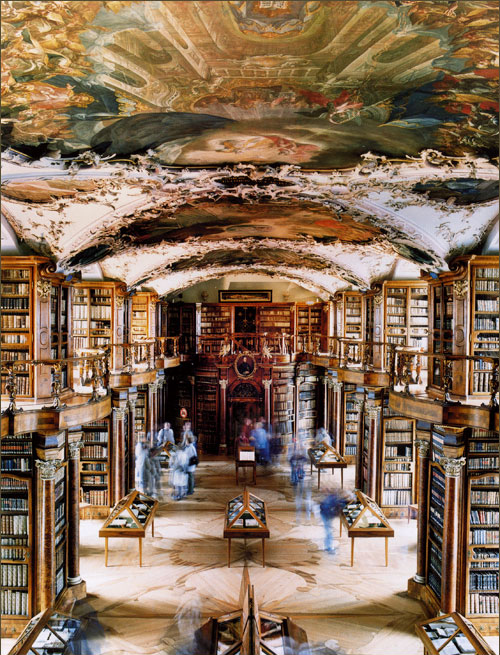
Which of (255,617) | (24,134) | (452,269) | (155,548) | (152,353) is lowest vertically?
(155,548)

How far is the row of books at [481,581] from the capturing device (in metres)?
7.02

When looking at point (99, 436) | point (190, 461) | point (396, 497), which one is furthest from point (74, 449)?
point (396, 497)

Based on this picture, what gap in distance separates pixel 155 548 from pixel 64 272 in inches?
218

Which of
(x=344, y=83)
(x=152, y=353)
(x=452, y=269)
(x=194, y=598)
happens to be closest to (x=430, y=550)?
(x=194, y=598)

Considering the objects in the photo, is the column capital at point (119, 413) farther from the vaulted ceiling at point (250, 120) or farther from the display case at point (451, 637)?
the display case at point (451, 637)

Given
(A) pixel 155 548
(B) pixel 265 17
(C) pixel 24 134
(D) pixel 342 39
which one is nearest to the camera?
(B) pixel 265 17

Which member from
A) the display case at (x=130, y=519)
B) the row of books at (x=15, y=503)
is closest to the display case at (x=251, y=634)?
the display case at (x=130, y=519)

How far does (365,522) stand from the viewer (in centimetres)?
827

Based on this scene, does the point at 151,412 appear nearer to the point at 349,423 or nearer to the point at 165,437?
the point at 165,437

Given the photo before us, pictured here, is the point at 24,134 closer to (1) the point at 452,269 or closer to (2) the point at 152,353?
(1) the point at 452,269

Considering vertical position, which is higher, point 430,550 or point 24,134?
point 24,134

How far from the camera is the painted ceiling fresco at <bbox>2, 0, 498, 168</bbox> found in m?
2.98

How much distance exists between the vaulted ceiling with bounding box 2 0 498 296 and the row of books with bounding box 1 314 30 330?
3.60 feet

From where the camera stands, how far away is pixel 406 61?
11.4 ft
